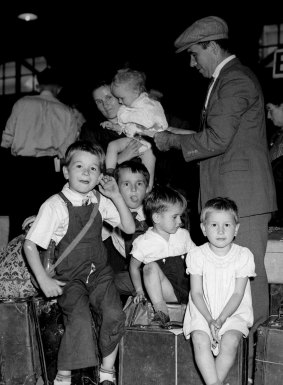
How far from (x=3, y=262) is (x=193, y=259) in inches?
50.2

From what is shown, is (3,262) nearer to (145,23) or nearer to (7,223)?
(7,223)

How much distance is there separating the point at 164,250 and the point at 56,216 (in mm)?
756

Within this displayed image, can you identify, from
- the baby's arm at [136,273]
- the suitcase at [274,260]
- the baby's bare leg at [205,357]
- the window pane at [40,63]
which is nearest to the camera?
the baby's bare leg at [205,357]

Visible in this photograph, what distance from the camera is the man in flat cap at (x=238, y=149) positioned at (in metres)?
3.74

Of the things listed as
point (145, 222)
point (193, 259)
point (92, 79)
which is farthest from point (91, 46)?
point (193, 259)

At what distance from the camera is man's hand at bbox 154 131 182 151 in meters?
3.86

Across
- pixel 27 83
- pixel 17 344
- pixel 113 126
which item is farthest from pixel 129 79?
pixel 27 83

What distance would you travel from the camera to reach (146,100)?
4.68 m

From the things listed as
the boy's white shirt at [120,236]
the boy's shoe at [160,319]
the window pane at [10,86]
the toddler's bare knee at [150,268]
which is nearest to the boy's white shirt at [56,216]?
the toddler's bare knee at [150,268]

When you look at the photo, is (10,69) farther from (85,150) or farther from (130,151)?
(85,150)

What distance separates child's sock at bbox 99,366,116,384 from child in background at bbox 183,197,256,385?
51 centimetres

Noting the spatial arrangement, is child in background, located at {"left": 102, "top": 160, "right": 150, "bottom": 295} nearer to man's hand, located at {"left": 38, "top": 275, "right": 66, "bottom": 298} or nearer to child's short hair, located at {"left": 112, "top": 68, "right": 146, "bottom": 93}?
child's short hair, located at {"left": 112, "top": 68, "right": 146, "bottom": 93}

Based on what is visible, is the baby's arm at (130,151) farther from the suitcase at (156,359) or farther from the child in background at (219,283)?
the suitcase at (156,359)

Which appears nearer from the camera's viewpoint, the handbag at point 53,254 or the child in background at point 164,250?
the handbag at point 53,254
